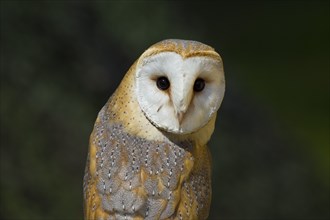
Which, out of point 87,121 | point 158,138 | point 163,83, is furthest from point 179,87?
point 87,121

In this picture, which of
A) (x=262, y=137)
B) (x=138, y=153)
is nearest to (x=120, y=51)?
(x=262, y=137)

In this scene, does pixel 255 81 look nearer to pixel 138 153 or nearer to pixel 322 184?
pixel 322 184

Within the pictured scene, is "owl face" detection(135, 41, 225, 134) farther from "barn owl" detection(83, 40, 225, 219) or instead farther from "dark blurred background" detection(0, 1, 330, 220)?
"dark blurred background" detection(0, 1, 330, 220)

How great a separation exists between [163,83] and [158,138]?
0.23 metres

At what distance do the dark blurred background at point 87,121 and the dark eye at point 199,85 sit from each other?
2.53 meters

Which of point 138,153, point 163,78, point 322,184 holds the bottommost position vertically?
point 322,184

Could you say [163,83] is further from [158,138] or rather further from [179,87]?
[158,138]

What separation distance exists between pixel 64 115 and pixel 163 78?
253 cm

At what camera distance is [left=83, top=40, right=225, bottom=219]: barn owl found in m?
2.63

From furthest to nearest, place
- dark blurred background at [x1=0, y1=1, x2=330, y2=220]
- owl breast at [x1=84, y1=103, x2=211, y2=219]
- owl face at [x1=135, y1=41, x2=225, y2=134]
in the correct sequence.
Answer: dark blurred background at [x1=0, y1=1, x2=330, y2=220]
owl breast at [x1=84, y1=103, x2=211, y2=219]
owl face at [x1=135, y1=41, x2=225, y2=134]

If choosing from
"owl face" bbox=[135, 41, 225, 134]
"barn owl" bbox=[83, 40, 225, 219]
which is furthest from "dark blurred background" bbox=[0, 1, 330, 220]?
"owl face" bbox=[135, 41, 225, 134]

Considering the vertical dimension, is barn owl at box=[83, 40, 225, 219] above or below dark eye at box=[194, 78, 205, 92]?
below

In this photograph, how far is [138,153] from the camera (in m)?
2.82

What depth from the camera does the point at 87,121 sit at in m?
5.20
